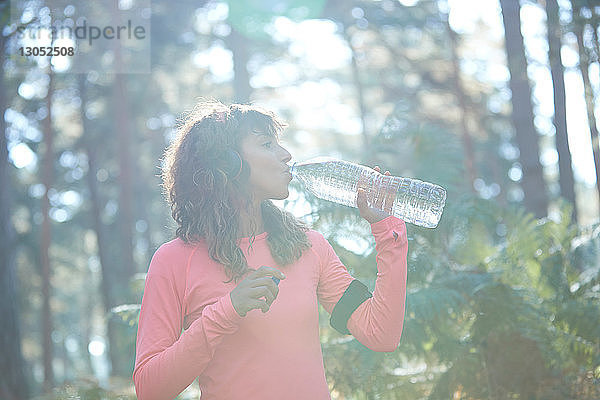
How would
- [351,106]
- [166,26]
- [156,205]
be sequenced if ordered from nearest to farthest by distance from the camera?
[166,26] → [351,106] → [156,205]

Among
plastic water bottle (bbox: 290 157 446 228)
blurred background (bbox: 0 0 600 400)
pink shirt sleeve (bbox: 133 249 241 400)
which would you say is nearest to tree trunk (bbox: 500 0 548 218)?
blurred background (bbox: 0 0 600 400)

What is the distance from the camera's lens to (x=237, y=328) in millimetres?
2266

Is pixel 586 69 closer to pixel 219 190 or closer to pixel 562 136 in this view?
pixel 562 136

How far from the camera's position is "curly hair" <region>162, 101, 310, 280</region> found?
2.57 metres

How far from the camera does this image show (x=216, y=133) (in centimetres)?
264

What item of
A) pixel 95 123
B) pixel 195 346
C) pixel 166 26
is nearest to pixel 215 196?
pixel 195 346

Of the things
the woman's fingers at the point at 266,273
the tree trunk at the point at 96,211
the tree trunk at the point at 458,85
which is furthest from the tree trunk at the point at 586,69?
the tree trunk at the point at 96,211

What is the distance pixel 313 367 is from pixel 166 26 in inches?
669

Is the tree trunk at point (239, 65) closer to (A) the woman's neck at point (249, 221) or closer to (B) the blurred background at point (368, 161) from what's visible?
(B) the blurred background at point (368, 161)

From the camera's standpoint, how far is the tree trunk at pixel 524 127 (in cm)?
895

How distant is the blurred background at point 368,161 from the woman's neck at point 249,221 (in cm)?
67

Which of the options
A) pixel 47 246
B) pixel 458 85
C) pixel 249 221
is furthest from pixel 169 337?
pixel 47 246

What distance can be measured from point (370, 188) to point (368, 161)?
3.16m

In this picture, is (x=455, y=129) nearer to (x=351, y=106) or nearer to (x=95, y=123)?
(x=351, y=106)
